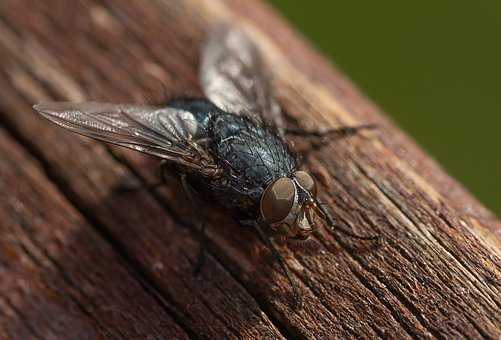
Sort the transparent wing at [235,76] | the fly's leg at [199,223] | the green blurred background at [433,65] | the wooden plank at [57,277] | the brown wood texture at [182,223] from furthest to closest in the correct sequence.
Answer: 1. the green blurred background at [433,65]
2. the transparent wing at [235,76]
3. the fly's leg at [199,223]
4. the wooden plank at [57,277]
5. the brown wood texture at [182,223]

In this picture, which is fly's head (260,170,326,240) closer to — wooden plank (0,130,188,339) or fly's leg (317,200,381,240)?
fly's leg (317,200,381,240)

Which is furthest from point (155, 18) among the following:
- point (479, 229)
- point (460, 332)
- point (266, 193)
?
point (460, 332)

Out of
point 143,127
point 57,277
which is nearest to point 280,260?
point 143,127

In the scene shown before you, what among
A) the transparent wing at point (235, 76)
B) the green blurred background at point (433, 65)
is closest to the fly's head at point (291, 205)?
the transparent wing at point (235, 76)

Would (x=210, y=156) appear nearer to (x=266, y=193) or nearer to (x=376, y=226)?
(x=266, y=193)

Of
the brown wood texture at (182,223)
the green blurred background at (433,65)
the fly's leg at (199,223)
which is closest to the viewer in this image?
the brown wood texture at (182,223)

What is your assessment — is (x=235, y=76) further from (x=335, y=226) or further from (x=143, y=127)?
(x=335, y=226)

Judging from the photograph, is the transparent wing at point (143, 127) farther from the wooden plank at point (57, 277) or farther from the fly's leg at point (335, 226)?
the fly's leg at point (335, 226)
